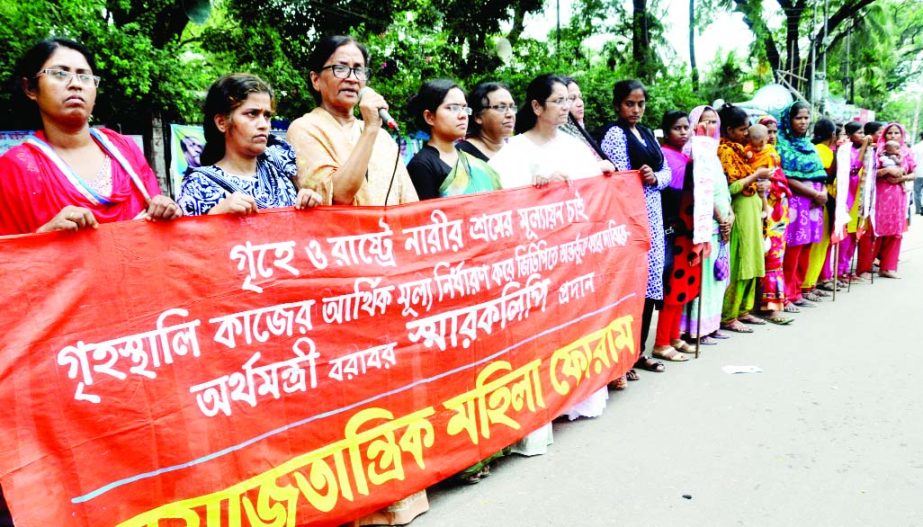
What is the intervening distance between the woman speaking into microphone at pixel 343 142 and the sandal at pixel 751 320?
13.3ft

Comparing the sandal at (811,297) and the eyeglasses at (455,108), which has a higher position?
the eyeglasses at (455,108)

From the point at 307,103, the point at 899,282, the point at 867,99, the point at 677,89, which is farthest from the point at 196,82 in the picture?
the point at 867,99

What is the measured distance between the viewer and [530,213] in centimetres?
327

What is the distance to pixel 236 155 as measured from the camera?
2.49 m

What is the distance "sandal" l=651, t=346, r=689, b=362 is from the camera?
477 cm

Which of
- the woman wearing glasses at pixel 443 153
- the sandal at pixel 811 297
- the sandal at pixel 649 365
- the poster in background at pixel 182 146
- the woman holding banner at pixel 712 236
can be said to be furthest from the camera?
the poster in background at pixel 182 146

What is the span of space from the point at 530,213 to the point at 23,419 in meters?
2.21

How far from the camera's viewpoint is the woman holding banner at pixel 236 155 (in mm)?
2363

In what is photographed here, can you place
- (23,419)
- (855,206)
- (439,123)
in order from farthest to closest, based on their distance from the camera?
1. (855,206)
2. (439,123)
3. (23,419)

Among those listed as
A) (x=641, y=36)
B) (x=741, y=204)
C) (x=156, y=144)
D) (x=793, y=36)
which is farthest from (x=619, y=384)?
(x=793, y=36)

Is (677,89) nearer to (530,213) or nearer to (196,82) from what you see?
(196,82)

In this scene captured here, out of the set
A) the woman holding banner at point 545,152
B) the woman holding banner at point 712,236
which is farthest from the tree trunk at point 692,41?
the woman holding banner at point 545,152

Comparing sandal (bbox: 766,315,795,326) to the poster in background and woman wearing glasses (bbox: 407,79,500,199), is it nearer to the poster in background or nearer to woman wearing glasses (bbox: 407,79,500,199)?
woman wearing glasses (bbox: 407,79,500,199)

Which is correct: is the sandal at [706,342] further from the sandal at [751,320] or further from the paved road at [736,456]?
the sandal at [751,320]
